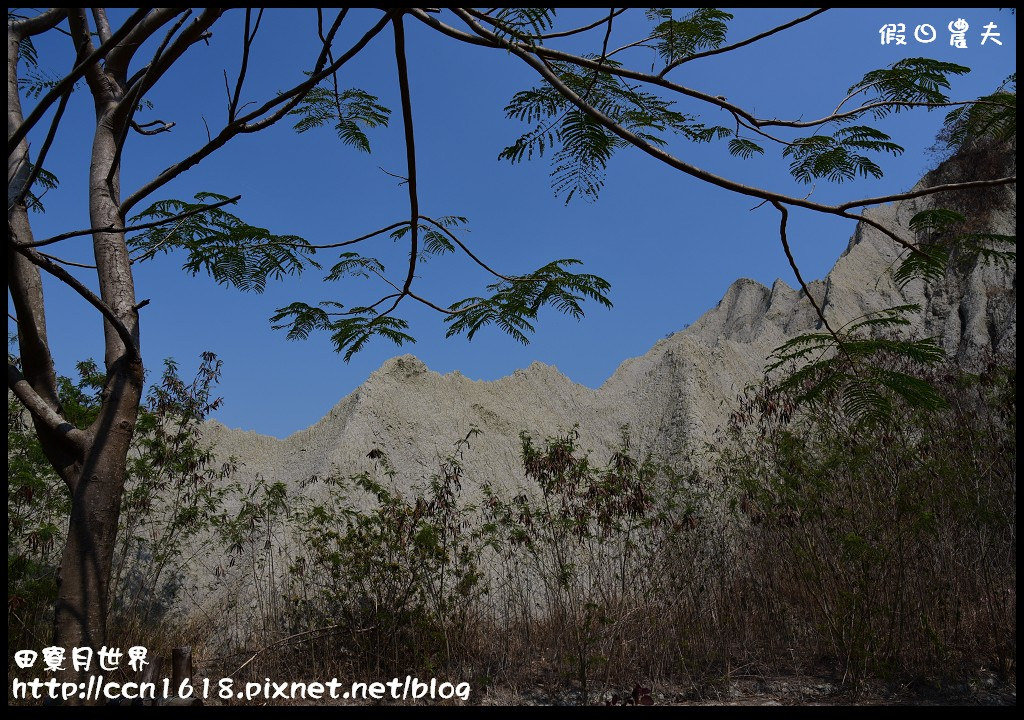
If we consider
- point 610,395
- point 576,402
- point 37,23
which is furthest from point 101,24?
point 610,395

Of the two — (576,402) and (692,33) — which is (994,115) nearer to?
(692,33)

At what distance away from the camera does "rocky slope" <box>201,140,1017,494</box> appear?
8.83 metres

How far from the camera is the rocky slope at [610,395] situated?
8.83m

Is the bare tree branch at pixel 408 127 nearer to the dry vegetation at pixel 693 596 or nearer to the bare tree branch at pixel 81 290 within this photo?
the bare tree branch at pixel 81 290

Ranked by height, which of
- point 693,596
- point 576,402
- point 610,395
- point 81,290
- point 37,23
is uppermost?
point 37,23

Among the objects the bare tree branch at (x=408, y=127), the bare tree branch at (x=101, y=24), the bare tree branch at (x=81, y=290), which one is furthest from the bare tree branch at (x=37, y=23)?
the bare tree branch at (x=408, y=127)

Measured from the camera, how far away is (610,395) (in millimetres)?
11688

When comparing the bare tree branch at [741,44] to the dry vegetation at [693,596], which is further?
the dry vegetation at [693,596]

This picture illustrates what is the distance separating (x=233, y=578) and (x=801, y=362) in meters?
8.16

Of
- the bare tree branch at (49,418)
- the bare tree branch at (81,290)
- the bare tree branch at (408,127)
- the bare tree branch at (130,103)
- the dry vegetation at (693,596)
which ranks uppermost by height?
the bare tree branch at (130,103)

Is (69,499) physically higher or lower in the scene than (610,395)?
lower

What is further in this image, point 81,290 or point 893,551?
point 893,551

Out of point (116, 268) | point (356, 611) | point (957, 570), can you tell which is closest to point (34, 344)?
point (116, 268)

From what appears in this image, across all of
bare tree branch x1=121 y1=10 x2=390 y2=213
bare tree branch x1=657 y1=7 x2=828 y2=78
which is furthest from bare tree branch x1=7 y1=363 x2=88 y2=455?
bare tree branch x1=657 y1=7 x2=828 y2=78
